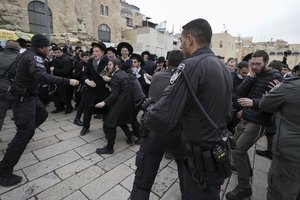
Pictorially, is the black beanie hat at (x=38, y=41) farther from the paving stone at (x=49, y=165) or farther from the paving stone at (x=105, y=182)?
the paving stone at (x=105, y=182)

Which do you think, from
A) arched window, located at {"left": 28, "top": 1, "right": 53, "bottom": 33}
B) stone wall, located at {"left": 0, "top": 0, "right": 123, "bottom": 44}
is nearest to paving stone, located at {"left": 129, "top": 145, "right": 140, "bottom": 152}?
stone wall, located at {"left": 0, "top": 0, "right": 123, "bottom": 44}

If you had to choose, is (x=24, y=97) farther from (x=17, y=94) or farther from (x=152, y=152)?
(x=152, y=152)

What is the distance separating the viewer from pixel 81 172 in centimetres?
305

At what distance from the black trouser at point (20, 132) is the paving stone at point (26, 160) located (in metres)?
0.45

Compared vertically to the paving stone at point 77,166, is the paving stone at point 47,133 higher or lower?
higher

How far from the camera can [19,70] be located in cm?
279

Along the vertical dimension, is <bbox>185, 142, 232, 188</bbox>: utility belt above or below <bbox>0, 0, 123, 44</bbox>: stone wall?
below

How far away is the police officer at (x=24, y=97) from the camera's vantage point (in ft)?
8.66

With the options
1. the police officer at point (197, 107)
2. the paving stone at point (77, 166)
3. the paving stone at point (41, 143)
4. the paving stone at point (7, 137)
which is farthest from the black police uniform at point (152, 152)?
the paving stone at point (7, 137)

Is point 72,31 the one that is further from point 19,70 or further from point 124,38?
point 19,70

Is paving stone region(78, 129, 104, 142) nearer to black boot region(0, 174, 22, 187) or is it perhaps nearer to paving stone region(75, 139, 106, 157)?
paving stone region(75, 139, 106, 157)

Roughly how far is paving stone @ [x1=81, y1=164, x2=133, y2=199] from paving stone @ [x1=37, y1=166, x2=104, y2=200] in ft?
0.37

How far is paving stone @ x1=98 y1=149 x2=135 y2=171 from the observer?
10.7 feet

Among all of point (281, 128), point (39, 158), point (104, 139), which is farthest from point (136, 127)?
point (281, 128)
